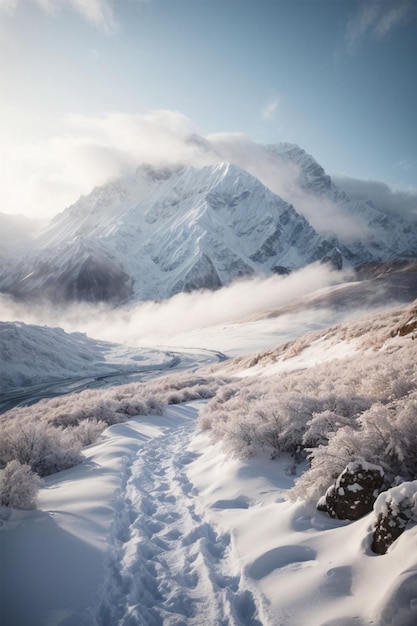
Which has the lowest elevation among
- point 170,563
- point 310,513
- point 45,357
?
point 45,357

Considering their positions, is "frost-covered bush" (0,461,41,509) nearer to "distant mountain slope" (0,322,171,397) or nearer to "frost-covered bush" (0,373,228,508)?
"frost-covered bush" (0,373,228,508)

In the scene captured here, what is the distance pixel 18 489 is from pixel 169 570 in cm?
275

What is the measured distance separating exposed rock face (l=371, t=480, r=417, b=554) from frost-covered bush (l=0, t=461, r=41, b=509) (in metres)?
4.97

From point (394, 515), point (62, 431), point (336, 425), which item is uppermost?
point (394, 515)

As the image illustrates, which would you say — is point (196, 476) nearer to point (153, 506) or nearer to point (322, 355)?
point (153, 506)

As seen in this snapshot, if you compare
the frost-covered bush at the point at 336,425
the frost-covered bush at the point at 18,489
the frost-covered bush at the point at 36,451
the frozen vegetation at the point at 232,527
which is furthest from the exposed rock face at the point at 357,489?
the frost-covered bush at the point at 36,451

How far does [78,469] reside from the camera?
7965 mm

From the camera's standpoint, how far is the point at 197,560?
4.33 meters

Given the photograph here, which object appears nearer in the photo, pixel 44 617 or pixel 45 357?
pixel 44 617

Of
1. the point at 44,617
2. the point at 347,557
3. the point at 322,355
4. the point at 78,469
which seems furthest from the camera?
the point at 322,355

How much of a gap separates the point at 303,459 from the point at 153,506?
118 inches

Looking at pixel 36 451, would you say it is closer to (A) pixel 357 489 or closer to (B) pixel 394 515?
(A) pixel 357 489

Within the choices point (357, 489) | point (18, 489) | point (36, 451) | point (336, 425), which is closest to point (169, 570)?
point (357, 489)

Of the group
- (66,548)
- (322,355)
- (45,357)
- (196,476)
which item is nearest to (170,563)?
(66,548)
